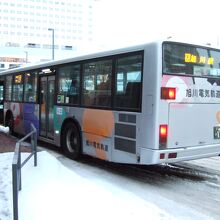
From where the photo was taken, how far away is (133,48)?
803 centimetres

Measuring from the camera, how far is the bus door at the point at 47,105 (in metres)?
11.7

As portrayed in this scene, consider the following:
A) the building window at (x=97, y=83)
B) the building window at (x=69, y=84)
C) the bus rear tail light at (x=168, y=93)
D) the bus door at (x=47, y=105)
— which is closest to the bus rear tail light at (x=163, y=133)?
the bus rear tail light at (x=168, y=93)

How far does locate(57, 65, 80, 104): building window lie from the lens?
33.4ft

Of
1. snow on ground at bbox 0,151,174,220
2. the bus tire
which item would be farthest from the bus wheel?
the bus tire

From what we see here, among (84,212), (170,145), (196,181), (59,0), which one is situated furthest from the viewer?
(59,0)

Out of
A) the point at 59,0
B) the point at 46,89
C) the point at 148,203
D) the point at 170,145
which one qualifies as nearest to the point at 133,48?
the point at 170,145

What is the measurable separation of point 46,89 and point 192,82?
5.33 metres

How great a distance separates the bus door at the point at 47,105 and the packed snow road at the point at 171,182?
1.15 metres

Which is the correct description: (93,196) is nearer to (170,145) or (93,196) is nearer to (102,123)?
(170,145)

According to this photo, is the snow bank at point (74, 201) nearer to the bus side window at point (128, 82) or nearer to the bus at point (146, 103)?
the bus at point (146, 103)

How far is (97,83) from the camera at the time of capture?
30.3ft

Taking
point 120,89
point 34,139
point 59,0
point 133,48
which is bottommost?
point 34,139

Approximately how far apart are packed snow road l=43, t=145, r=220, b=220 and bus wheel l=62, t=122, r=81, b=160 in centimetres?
20

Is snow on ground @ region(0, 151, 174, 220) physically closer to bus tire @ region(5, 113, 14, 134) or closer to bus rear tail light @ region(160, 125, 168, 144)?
bus rear tail light @ region(160, 125, 168, 144)
